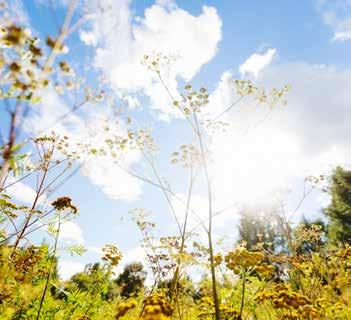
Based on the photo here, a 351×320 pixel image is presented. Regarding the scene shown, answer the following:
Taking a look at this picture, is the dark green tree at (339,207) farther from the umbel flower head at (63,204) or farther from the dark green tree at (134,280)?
the umbel flower head at (63,204)

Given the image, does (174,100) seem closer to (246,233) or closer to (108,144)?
(108,144)

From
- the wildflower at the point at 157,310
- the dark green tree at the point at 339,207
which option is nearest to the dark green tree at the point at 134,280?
the wildflower at the point at 157,310

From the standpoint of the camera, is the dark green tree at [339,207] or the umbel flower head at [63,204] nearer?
the umbel flower head at [63,204]

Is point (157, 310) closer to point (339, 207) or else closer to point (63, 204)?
point (63, 204)

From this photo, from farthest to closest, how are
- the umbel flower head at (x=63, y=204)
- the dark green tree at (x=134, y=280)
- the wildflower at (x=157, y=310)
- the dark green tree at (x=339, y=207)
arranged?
1. the dark green tree at (x=339, y=207)
2. the dark green tree at (x=134, y=280)
3. the umbel flower head at (x=63, y=204)
4. the wildflower at (x=157, y=310)

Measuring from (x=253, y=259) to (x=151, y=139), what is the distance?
9.89 ft

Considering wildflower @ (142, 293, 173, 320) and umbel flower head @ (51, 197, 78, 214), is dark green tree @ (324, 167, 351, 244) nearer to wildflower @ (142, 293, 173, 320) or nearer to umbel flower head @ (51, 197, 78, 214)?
umbel flower head @ (51, 197, 78, 214)

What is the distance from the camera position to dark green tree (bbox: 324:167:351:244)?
36719 millimetres

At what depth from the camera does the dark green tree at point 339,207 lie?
3672 centimetres

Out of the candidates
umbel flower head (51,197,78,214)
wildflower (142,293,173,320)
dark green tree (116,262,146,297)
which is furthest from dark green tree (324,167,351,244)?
wildflower (142,293,173,320)

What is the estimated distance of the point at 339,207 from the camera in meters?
38.0

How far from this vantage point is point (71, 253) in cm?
452

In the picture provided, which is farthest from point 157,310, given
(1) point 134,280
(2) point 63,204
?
(1) point 134,280

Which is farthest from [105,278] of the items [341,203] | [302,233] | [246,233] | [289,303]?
[246,233]
